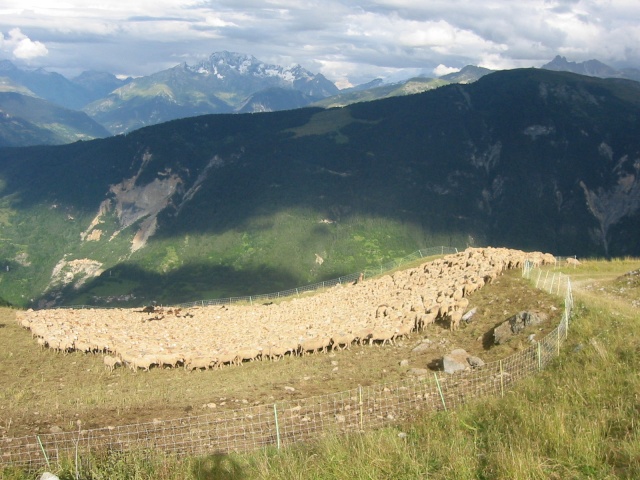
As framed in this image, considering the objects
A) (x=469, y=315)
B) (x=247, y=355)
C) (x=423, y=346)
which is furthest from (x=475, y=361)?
(x=247, y=355)

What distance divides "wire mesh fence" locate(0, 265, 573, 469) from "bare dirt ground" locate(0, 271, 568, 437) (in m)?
1.23

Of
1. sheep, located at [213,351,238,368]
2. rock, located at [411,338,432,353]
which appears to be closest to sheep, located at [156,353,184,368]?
sheep, located at [213,351,238,368]

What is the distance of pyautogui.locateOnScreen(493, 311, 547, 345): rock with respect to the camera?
22.3 m

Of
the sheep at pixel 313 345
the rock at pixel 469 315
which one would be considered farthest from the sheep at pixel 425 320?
the sheep at pixel 313 345

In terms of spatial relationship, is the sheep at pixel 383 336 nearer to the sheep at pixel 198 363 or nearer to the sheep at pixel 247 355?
the sheep at pixel 247 355

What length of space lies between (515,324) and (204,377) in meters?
13.8

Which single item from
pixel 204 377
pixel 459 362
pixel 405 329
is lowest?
pixel 204 377

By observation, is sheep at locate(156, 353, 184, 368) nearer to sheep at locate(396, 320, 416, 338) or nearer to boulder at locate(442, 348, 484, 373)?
sheep at locate(396, 320, 416, 338)

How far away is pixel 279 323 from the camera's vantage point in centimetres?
3312

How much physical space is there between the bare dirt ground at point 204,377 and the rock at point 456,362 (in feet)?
3.00

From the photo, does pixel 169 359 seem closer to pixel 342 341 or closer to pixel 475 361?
pixel 342 341

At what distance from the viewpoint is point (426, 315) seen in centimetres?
2714

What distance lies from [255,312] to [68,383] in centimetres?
1711

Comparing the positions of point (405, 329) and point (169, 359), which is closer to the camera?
point (169, 359)
